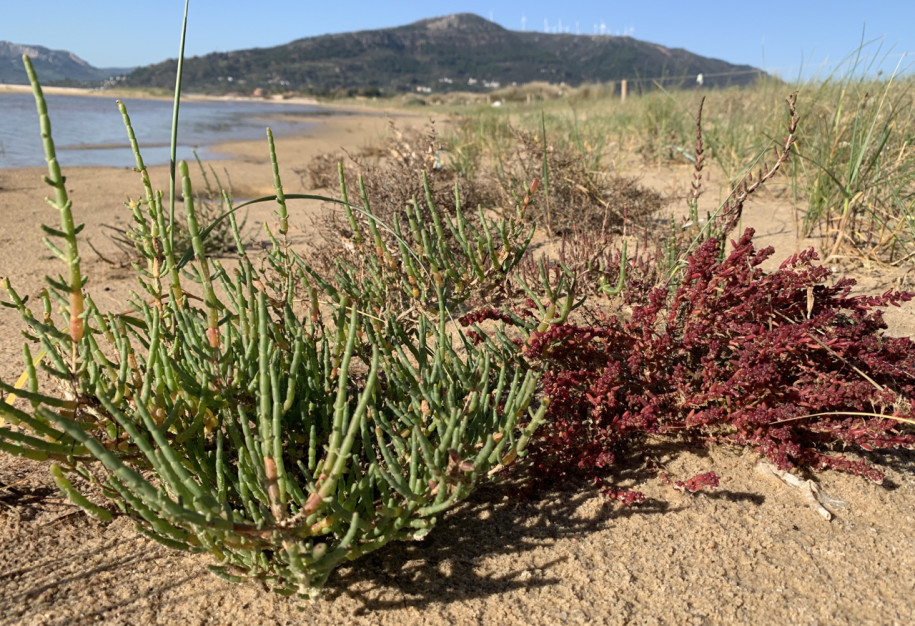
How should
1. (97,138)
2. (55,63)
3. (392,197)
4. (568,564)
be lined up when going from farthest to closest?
(55,63)
(97,138)
(392,197)
(568,564)

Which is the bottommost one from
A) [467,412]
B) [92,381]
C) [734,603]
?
[734,603]

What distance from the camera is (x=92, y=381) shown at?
126cm

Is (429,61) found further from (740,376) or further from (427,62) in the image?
(740,376)

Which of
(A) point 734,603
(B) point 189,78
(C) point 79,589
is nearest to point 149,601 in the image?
(C) point 79,589

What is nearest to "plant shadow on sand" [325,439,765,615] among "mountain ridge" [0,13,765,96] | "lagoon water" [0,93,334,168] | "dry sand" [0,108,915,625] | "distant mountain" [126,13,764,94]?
"dry sand" [0,108,915,625]

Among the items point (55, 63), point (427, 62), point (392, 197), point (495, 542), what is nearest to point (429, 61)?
point (427, 62)

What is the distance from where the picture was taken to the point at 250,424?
1.33 metres

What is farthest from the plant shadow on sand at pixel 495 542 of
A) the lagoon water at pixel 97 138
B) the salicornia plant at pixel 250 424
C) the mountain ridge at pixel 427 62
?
the mountain ridge at pixel 427 62

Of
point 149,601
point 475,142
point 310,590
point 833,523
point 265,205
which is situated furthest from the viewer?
point 475,142

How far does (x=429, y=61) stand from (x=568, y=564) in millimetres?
141723

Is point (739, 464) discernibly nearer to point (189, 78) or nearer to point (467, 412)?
point (467, 412)

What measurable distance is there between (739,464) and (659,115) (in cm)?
727

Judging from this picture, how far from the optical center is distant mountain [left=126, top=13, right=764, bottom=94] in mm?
97562

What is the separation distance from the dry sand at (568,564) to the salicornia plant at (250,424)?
0.10m
